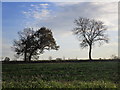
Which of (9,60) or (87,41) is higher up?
(87,41)

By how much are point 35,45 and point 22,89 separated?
142 ft

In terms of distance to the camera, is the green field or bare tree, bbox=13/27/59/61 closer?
the green field

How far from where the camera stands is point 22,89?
32.2ft

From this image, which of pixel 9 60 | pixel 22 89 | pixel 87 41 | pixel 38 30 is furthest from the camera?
pixel 87 41

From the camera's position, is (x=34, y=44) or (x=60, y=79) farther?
(x=34, y=44)

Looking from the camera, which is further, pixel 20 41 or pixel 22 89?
pixel 20 41

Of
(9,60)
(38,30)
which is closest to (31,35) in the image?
(38,30)

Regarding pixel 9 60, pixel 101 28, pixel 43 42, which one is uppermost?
pixel 101 28

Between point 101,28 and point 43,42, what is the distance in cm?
1614

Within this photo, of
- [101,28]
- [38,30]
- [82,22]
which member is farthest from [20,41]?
[101,28]

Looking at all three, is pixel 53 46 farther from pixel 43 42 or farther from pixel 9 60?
pixel 9 60

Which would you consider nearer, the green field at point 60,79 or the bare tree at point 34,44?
the green field at point 60,79

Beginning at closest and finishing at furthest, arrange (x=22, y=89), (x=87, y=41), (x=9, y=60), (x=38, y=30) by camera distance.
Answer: (x=22, y=89), (x=9, y=60), (x=38, y=30), (x=87, y=41)

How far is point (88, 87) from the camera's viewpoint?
32.4 feet
